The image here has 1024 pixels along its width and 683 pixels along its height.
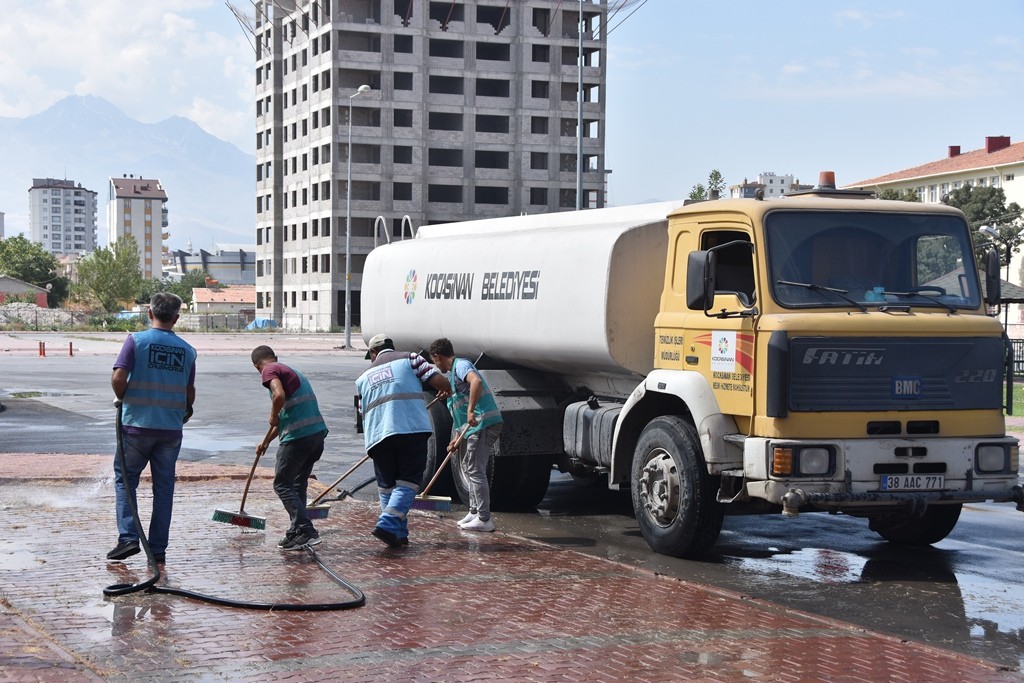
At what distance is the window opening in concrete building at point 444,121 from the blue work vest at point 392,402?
93.7 metres

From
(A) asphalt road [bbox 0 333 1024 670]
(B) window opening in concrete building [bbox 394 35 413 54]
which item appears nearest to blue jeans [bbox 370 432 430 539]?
(A) asphalt road [bbox 0 333 1024 670]

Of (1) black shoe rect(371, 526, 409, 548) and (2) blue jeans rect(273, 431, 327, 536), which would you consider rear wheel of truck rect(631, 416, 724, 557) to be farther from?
(2) blue jeans rect(273, 431, 327, 536)

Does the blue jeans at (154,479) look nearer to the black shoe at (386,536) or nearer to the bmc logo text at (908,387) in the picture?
the black shoe at (386,536)

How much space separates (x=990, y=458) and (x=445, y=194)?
309 ft

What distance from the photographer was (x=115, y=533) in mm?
10539

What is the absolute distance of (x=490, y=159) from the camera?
104500 mm

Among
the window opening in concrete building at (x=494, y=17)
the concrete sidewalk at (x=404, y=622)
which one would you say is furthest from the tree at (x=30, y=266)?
the concrete sidewalk at (x=404, y=622)

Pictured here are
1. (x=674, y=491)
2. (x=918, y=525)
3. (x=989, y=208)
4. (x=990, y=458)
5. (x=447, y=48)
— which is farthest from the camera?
(x=447, y=48)

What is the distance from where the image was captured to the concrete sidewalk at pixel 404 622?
6633 millimetres

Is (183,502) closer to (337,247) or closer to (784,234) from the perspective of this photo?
(784,234)

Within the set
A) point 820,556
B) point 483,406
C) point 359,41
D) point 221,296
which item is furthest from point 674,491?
point 221,296

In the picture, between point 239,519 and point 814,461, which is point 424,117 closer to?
point 239,519

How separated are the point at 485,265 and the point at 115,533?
4.68 meters

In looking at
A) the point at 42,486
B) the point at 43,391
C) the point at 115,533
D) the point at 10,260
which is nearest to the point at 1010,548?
the point at 115,533
